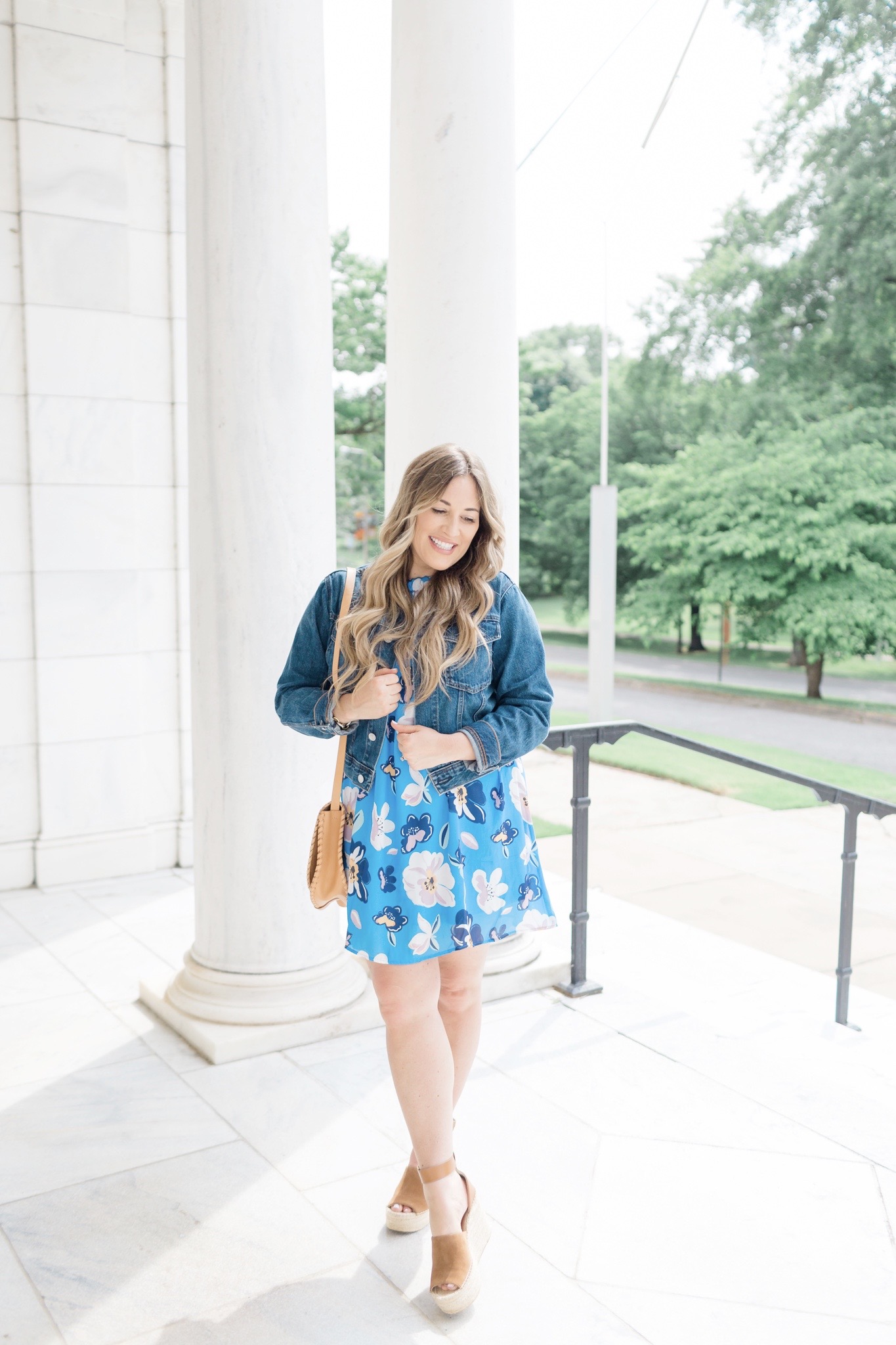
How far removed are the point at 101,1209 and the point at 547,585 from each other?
36973 mm

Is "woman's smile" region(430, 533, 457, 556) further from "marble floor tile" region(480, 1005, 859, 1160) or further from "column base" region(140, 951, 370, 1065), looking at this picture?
"column base" region(140, 951, 370, 1065)

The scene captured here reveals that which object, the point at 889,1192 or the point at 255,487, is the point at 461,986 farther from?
the point at 255,487

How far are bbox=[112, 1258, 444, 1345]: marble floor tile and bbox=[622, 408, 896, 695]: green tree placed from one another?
986 inches

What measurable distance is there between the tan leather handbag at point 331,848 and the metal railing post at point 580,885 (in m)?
2.08

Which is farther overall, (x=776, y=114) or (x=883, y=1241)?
(x=776, y=114)

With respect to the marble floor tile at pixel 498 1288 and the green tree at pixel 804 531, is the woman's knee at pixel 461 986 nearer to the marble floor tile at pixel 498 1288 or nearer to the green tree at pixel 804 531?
the marble floor tile at pixel 498 1288

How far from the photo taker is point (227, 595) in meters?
4.20

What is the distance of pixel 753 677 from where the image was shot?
33625 millimetres

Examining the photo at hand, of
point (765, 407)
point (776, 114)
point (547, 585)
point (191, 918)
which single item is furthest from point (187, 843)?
point (547, 585)

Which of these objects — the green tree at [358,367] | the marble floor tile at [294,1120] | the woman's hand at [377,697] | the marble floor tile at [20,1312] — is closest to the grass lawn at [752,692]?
the green tree at [358,367]

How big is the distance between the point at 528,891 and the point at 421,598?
794 millimetres

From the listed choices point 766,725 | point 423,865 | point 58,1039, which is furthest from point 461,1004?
point 766,725

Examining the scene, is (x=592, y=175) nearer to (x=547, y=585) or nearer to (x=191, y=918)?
(x=547, y=585)

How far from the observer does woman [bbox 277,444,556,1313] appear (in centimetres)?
272
